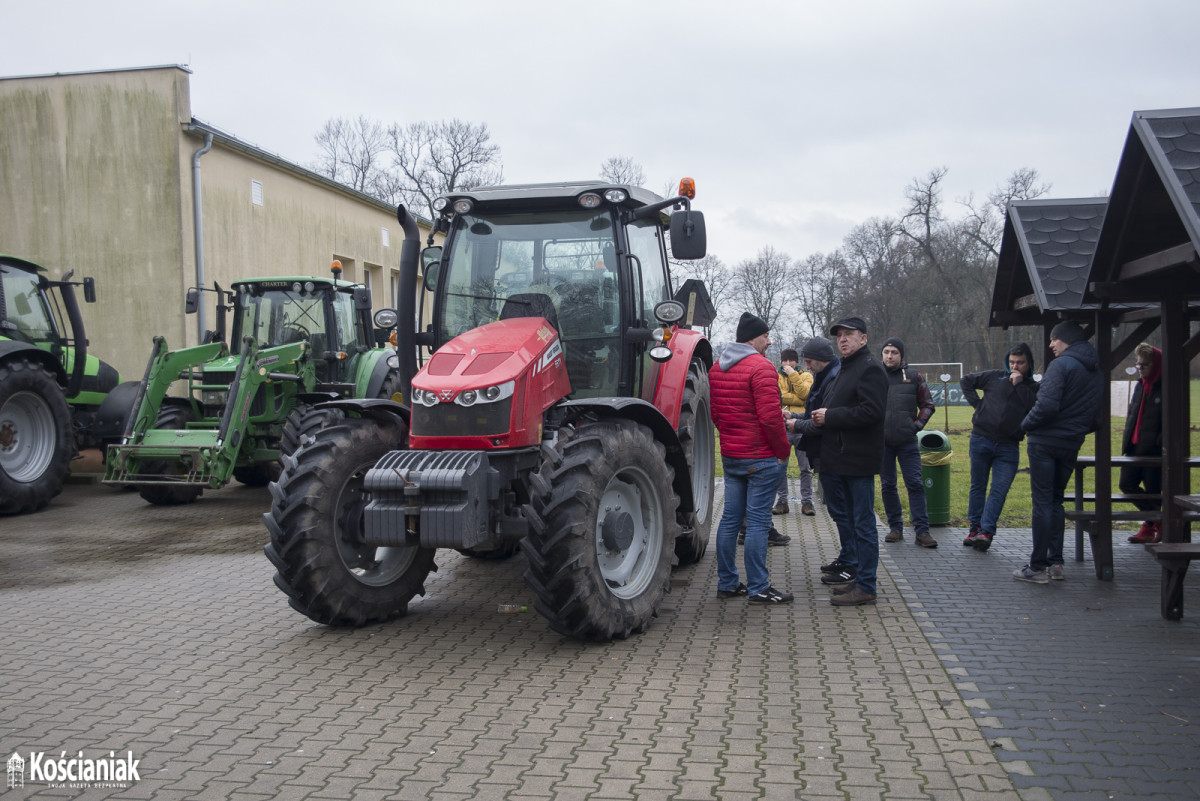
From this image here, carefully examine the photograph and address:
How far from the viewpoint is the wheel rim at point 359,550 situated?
5777 mm

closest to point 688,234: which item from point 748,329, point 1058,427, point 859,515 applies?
point 748,329

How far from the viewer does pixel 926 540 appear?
8.56 m

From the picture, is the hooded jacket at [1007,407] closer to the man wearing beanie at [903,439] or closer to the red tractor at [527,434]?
the man wearing beanie at [903,439]

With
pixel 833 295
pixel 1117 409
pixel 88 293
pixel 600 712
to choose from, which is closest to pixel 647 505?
pixel 600 712

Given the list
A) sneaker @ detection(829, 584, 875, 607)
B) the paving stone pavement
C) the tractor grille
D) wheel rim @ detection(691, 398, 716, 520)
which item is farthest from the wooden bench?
the tractor grille

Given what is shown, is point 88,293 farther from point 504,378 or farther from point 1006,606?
point 1006,606

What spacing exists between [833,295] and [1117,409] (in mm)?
23289

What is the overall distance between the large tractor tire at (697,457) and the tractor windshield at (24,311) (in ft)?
27.3

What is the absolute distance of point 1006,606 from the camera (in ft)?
20.9

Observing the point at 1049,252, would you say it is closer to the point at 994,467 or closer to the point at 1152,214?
the point at 1152,214

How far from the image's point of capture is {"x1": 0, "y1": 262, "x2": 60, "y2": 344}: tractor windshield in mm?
11336


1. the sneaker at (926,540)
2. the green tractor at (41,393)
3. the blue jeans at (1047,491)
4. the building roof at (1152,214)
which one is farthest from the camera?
the green tractor at (41,393)

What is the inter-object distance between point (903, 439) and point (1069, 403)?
1805mm
